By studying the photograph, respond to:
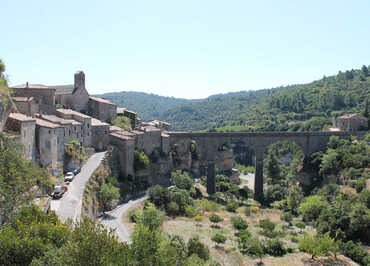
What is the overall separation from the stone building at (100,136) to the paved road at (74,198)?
6846mm

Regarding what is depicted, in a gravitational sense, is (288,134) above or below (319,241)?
above

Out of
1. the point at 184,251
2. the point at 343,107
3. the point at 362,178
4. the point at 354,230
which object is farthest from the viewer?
the point at 343,107

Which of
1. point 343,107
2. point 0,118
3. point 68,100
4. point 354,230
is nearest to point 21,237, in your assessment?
point 0,118

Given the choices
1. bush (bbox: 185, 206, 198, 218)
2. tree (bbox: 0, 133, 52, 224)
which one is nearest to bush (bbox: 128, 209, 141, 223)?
bush (bbox: 185, 206, 198, 218)

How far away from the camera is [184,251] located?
31.3m

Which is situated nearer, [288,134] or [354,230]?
[354,230]

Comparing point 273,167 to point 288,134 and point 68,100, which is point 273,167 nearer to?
point 288,134

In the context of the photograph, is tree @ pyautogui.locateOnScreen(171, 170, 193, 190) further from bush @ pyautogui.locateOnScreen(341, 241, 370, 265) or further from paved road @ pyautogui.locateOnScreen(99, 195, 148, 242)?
bush @ pyautogui.locateOnScreen(341, 241, 370, 265)

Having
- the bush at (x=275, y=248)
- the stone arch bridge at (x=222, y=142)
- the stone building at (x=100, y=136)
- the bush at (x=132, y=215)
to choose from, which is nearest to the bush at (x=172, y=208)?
the bush at (x=132, y=215)

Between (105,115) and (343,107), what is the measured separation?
294 ft

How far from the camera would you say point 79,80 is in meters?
61.2

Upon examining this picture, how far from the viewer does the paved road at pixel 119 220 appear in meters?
36.7

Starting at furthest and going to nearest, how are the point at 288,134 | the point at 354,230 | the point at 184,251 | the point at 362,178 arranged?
the point at 288,134, the point at 362,178, the point at 354,230, the point at 184,251

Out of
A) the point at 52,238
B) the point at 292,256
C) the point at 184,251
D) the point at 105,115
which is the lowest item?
the point at 292,256
